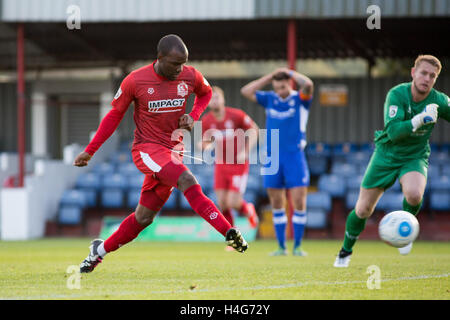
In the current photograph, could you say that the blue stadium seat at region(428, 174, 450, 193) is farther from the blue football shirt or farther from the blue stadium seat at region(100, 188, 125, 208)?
the blue football shirt

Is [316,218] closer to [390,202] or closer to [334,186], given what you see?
[334,186]

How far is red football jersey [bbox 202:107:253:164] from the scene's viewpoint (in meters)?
12.1

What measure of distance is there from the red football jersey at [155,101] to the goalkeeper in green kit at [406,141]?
2.05m

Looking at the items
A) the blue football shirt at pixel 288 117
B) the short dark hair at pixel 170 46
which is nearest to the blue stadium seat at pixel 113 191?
the blue football shirt at pixel 288 117

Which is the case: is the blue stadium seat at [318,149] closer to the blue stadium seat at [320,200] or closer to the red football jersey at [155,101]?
the blue stadium seat at [320,200]

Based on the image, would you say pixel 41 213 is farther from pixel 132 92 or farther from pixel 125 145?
pixel 132 92

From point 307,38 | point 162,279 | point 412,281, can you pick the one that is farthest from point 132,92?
point 307,38

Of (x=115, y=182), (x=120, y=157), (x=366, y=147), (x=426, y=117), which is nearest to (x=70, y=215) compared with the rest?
(x=115, y=182)

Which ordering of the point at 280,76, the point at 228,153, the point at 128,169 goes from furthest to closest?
the point at 128,169
the point at 228,153
the point at 280,76

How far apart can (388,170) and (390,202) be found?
966 cm

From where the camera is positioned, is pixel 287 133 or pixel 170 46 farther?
pixel 287 133

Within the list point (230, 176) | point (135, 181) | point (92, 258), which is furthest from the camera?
point (135, 181)

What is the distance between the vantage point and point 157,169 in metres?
6.45

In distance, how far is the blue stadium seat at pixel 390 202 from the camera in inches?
650
